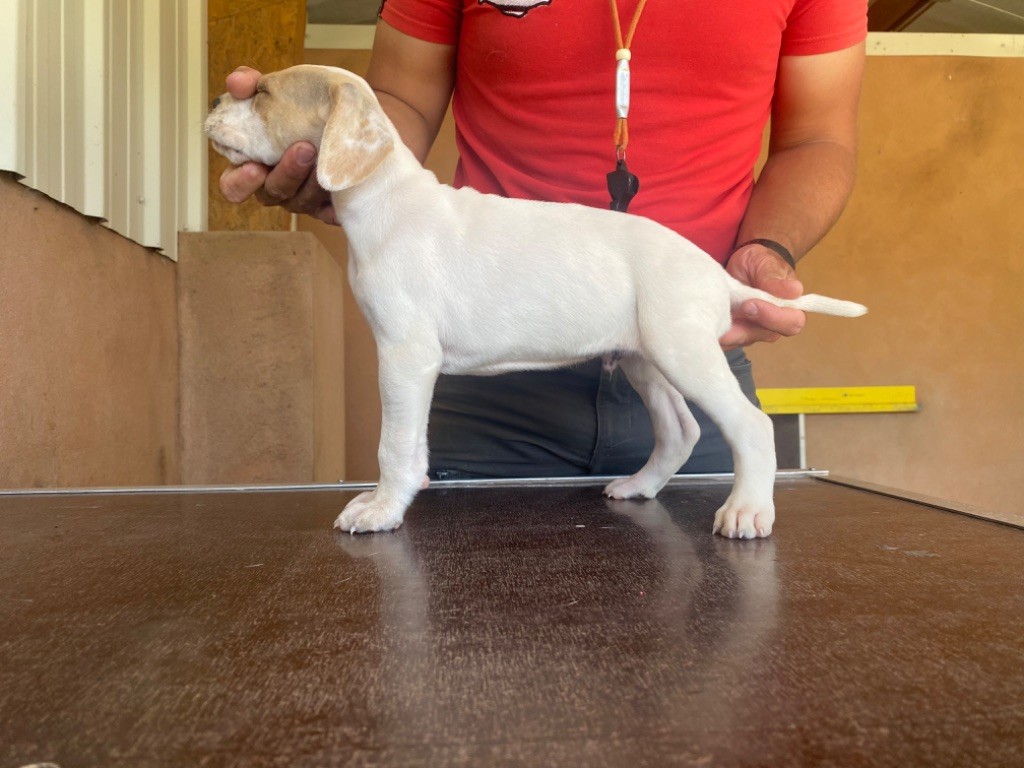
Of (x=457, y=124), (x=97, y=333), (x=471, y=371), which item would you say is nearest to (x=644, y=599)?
(x=471, y=371)

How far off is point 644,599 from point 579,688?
0.91ft

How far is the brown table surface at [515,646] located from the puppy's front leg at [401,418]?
9 centimetres

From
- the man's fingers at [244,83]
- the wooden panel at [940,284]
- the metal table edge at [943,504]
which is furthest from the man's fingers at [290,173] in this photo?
the wooden panel at [940,284]

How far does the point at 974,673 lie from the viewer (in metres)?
0.65

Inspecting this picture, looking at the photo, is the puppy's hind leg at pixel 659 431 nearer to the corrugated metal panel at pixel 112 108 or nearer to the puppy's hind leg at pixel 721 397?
the puppy's hind leg at pixel 721 397

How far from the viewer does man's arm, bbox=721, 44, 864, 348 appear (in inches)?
73.2

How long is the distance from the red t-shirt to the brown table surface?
828 mm

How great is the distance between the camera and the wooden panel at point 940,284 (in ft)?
17.3

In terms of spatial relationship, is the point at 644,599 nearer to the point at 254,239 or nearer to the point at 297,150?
the point at 297,150

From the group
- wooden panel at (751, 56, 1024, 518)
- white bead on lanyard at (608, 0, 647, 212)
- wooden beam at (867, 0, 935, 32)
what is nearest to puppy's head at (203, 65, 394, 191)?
white bead on lanyard at (608, 0, 647, 212)

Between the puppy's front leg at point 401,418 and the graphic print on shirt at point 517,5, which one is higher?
the graphic print on shirt at point 517,5

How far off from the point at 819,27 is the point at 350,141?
1.19 meters

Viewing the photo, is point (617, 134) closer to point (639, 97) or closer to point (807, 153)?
point (639, 97)

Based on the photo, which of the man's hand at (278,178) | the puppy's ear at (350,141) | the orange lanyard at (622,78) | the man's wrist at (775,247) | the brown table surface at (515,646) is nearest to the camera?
the brown table surface at (515,646)
